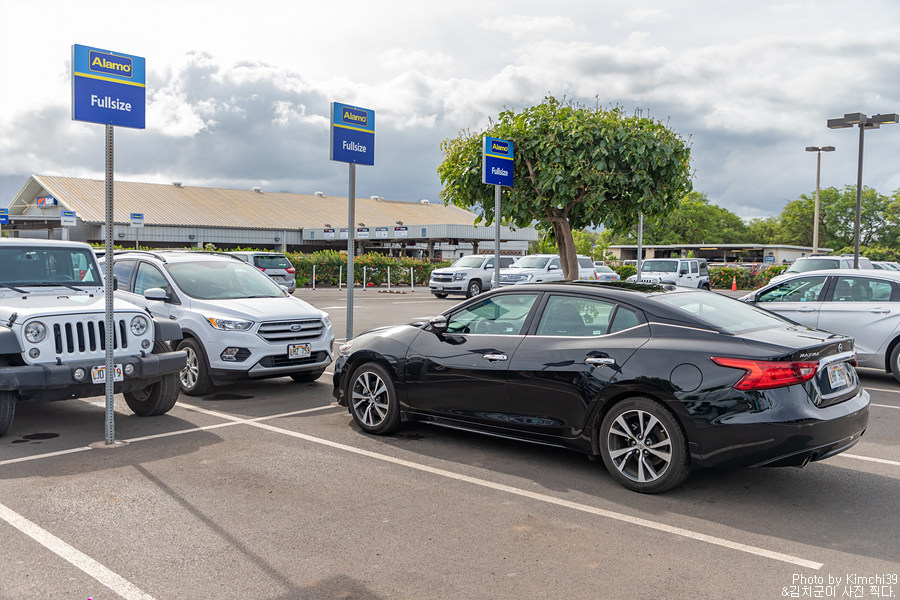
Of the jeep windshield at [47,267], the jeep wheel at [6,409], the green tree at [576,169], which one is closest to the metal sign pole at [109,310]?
the jeep wheel at [6,409]

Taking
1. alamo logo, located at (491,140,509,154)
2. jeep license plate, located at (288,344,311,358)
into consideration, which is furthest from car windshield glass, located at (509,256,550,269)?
jeep license plate, located at (288,344,311,358)

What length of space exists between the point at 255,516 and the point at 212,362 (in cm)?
424

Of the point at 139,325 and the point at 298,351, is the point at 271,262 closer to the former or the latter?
the point at 298,351

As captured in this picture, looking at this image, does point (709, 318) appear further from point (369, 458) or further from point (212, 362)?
point (212, 362)

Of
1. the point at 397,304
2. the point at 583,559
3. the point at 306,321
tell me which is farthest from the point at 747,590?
the point at 397,304

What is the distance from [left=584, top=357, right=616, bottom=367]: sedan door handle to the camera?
5.54 m

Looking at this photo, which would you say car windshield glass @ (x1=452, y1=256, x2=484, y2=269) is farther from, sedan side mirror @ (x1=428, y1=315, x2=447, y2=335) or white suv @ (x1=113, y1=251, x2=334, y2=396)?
sedan side mirror @ (x1=428, y1=315, x2=447, y2=335)

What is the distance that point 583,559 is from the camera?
166 inches

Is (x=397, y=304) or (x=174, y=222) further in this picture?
(x=174, y=222)

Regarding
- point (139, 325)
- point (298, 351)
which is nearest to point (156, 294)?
point (139, 325)

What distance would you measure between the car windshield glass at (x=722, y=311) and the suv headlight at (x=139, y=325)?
481 centimetres

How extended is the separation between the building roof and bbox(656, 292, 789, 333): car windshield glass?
45.7m

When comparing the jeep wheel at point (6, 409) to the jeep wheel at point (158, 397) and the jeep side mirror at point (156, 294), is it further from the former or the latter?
the jeep side mirror at point (156, 294)

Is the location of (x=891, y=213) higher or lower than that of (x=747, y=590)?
higher
